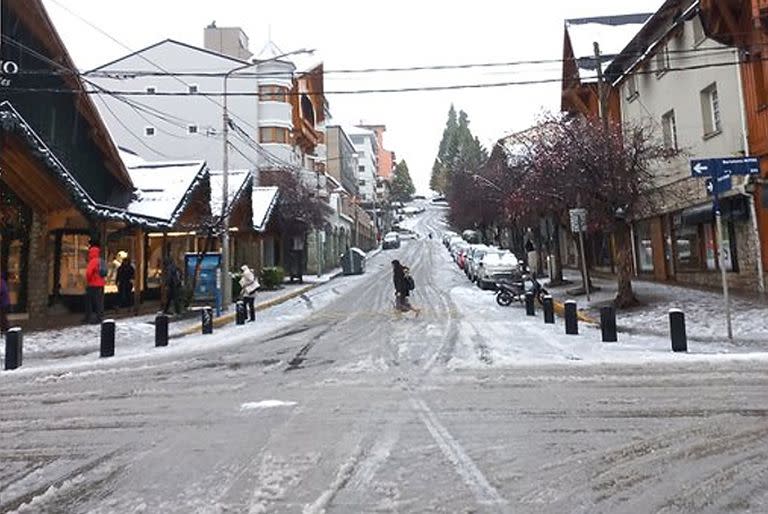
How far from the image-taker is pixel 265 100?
49.0m

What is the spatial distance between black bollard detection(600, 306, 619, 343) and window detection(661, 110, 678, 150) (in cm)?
1251

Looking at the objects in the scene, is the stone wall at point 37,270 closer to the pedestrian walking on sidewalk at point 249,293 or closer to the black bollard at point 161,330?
the pedestrian walking on sidewalk at point 249,293

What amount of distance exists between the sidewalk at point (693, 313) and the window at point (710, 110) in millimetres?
5029

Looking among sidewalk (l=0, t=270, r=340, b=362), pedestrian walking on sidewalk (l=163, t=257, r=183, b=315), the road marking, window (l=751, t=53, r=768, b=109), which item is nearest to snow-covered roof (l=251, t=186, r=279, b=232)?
pedestrian walking on sidewalk (l=163, t=257, r=183, b=315)

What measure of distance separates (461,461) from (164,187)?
18553 mm

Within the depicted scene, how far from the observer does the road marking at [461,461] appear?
14.9ft

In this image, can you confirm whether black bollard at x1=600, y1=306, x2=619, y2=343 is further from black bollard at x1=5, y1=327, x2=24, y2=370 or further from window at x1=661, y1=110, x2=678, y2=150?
window at x1=661, y1=110, x2=678, y2=150

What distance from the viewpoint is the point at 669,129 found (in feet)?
75.5

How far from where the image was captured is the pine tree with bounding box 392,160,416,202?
14975 centimetres

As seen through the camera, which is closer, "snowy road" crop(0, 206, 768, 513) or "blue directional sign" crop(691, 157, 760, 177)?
"snowy road" crop(0, 206, 768, 513)

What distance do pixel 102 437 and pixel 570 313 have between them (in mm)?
10055

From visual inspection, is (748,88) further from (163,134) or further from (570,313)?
(163,134)

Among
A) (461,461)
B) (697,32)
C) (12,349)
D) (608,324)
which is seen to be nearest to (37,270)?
(12,349)

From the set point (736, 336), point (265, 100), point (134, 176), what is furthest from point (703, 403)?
point (265, 100)
